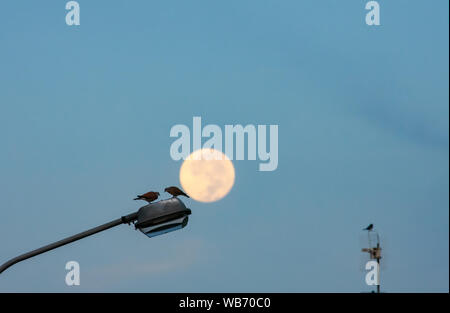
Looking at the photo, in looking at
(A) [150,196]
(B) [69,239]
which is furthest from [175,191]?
(B) [69,239]

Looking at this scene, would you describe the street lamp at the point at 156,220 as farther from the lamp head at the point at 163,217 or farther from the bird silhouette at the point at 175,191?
the bird silhouette at the point at 175,191

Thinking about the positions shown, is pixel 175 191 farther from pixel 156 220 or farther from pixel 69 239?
pixel 69 239

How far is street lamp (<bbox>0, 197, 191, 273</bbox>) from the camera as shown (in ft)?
42.7

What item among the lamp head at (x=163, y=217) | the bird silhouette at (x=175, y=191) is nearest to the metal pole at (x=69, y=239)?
the lamp head at (x=163, y=217)

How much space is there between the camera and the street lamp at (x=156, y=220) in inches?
513

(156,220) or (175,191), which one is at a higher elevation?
(175,191)

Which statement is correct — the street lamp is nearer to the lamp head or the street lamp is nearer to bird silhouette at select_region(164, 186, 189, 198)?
the lamp head

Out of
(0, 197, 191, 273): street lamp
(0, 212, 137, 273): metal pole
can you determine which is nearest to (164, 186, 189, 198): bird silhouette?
(0, 197, 191, 273): street lamp

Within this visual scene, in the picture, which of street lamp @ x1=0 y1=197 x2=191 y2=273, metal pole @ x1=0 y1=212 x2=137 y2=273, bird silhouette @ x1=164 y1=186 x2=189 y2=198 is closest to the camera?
metal pole @ x1=0 y1=212 x2=137 y2=273

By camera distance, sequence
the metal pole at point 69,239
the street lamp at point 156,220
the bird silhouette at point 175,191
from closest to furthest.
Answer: the metal pole at point 69,239 → the street lamp at point 156,220 → the bird silhouette at point 175,191

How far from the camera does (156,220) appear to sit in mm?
13062

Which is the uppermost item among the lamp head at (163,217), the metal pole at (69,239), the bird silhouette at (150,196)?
the bird silhouette at (150,196)
